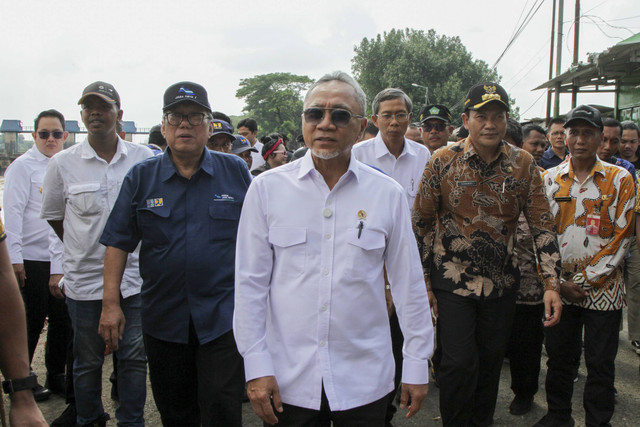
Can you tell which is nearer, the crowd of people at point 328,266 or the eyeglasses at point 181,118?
the crowd of people at point 328,266

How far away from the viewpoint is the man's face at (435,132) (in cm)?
604

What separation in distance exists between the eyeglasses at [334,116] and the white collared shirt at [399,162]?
6.16 feet

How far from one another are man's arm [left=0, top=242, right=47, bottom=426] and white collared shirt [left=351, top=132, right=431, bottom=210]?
9.24 ft

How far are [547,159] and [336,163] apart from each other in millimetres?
4748

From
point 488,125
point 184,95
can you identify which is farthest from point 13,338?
point 488,125

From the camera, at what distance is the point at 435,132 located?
6082 millimetres

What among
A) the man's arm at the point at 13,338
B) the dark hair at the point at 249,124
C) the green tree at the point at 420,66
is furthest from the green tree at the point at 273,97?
the man's arm at the point at 13,338

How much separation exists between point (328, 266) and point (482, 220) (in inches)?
61.6

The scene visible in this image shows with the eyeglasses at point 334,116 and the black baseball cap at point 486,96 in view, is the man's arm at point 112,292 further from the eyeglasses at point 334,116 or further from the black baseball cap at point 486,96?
the black baseball cap at point 486,96

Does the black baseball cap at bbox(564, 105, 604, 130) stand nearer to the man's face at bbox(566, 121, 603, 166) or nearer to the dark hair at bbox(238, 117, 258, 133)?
the man's face at bbox(566, 121, 603, 166)

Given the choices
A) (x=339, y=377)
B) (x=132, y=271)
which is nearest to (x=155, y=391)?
(x=132, y=271)

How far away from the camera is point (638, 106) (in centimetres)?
1437

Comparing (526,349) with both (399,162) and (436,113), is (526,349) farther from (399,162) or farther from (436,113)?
(436,113)

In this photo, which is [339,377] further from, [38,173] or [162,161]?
[38,173]
